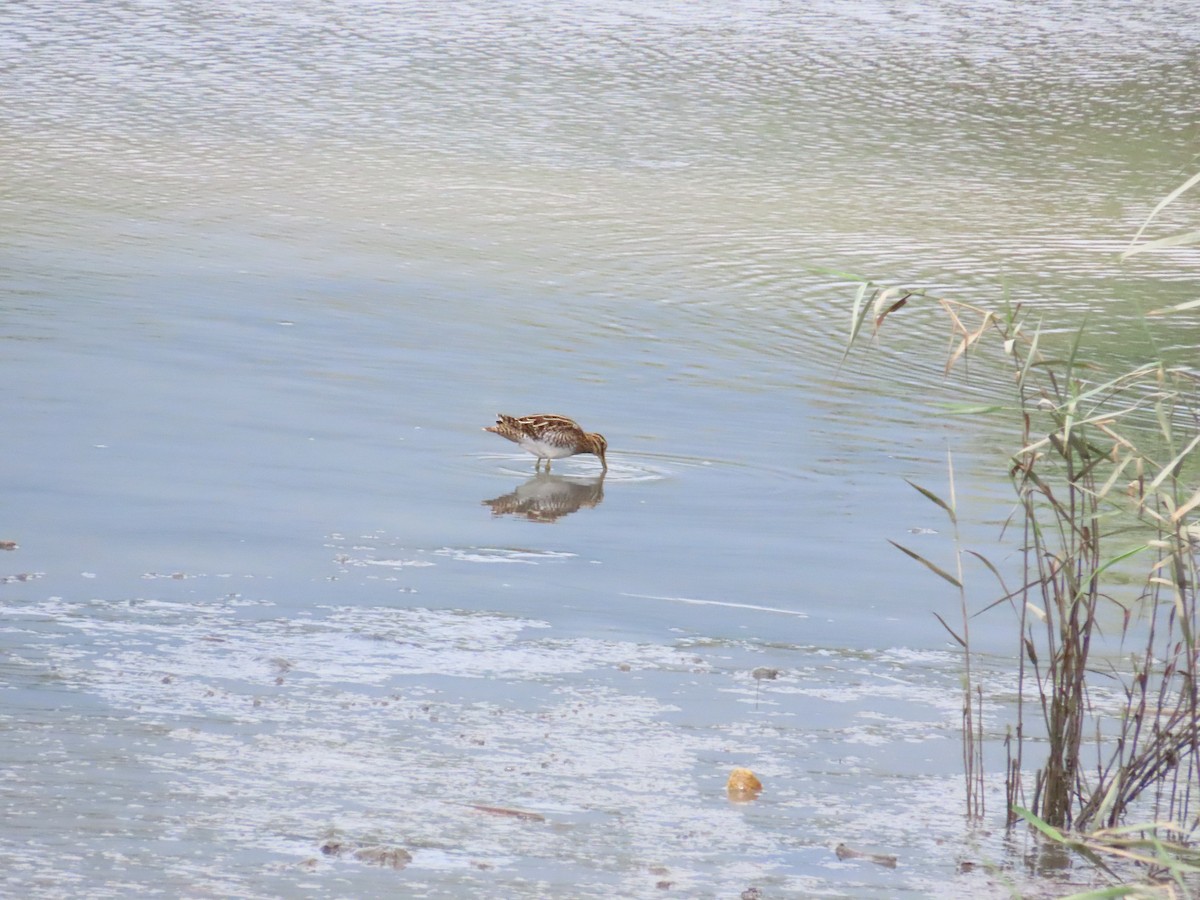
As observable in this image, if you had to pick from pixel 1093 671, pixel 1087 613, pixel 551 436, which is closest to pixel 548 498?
pixel 551 436

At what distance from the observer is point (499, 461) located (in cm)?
924

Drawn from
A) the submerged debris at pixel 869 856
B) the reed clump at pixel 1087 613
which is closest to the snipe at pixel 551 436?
the reed clump at pixel 1087 613

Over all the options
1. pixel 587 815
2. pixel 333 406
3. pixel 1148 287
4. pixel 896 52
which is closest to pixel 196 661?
pixel 587 815

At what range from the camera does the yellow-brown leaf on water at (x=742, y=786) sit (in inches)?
206

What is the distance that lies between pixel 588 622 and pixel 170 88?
15.4 meters

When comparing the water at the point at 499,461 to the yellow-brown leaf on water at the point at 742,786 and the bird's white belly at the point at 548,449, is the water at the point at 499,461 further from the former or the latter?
the bird's white belly at the point at 548,449

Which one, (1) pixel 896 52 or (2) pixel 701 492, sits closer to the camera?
(2) pixel 701 492

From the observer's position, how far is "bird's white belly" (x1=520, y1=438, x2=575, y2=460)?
8953 millimetres

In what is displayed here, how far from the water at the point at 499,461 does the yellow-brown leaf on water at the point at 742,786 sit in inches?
2.5

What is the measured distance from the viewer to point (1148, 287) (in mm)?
14016

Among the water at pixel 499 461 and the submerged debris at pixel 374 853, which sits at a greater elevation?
the water at pixel 499 461

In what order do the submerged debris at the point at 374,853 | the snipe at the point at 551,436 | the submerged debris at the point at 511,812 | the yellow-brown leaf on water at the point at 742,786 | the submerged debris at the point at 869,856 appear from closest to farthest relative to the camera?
the submerged debris at the point at 374,853, the submerged debris at the point at 869,856, the submerged debris at the point at 511,812, the yellow-brown leaf on water at the point at 742,786, the snipe at the point at 551,436

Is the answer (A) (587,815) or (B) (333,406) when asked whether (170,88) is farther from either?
(A) (587,815)

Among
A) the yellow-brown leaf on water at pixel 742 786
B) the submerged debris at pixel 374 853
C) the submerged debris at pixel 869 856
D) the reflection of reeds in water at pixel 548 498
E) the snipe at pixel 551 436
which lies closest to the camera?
the submerged debris at pixel 374 853
